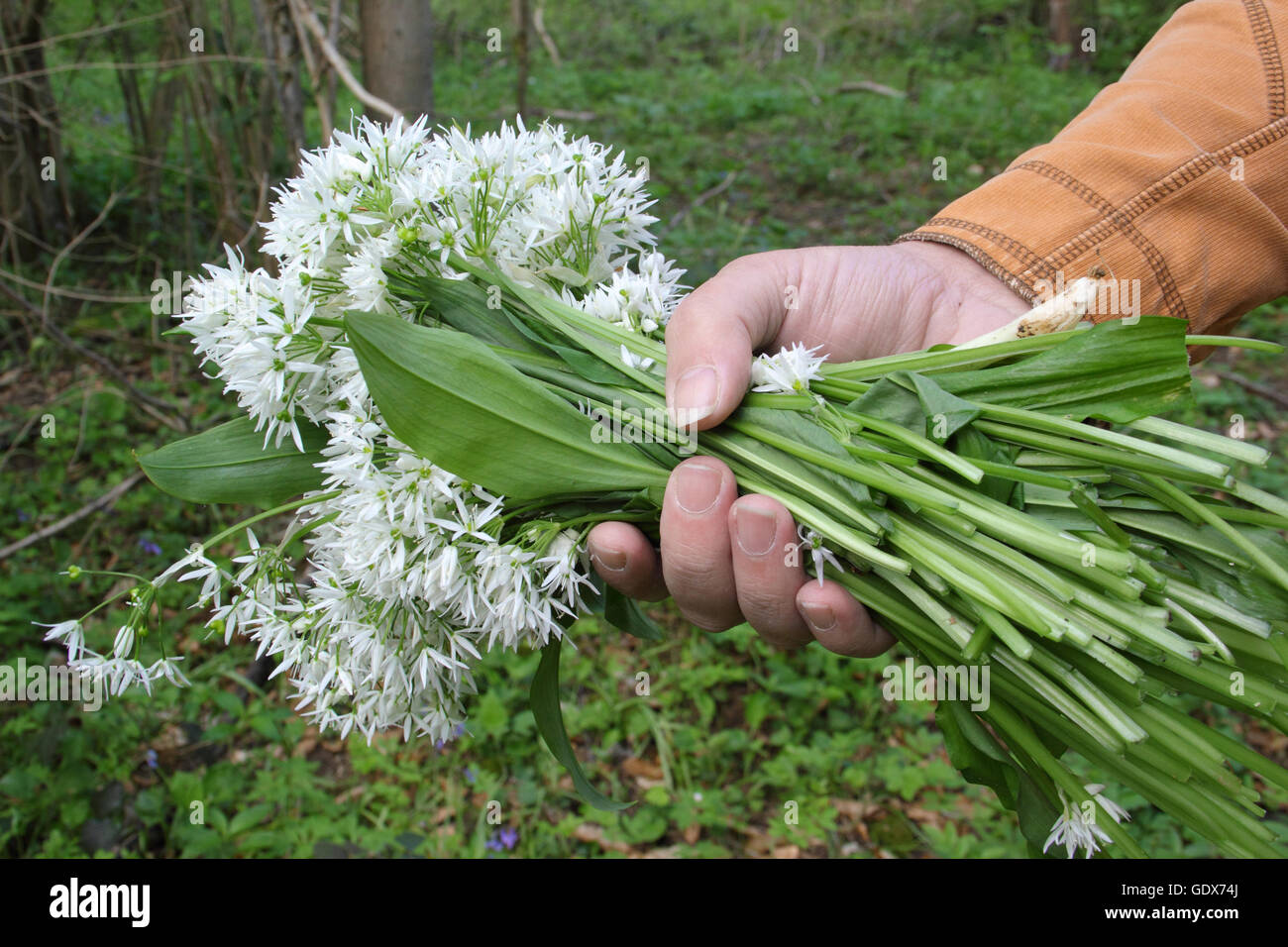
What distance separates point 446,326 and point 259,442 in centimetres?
45

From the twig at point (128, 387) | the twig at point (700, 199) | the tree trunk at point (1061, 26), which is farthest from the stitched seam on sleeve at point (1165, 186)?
the tree trunk at point (1061, 26)

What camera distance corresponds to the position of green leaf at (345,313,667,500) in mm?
1466

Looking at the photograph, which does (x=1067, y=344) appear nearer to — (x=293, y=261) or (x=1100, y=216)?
(x=1100, y=216)

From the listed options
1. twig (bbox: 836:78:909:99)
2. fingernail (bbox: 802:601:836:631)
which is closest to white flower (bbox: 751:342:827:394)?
fingernail (bbox: 802:601:836:631)

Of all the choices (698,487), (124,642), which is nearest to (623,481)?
(698,487)

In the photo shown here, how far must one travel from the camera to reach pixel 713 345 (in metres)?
1.65

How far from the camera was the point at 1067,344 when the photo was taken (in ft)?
5.08

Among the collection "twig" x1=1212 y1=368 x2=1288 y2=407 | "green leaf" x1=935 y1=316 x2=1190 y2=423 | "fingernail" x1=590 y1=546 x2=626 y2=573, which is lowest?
"twig" x1=1212 y1=368 x2=1288 y2=407

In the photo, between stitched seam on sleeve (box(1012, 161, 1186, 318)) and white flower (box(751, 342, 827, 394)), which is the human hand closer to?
white flower (box(751, 342, 827, 394))

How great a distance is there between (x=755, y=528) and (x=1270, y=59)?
1622 mm

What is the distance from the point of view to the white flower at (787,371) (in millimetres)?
1658

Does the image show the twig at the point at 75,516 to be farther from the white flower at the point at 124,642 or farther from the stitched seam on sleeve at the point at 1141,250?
the stitched seam on sleeve at the point at 1141,250

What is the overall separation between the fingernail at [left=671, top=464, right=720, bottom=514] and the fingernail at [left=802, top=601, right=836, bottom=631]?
267mm

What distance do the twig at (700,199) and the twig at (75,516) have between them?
9.83 ft
